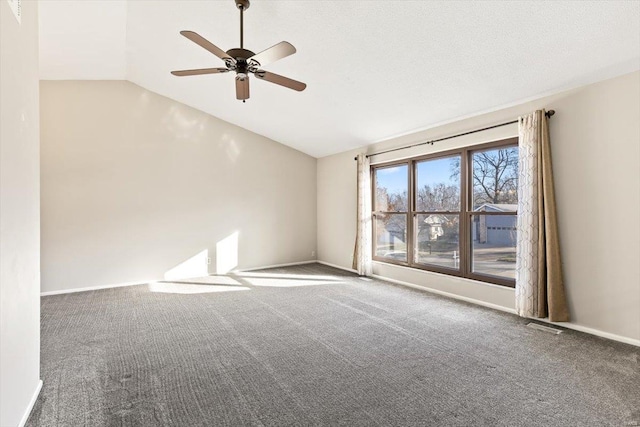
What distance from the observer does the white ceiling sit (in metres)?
2.73

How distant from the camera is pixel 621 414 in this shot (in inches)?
79.3

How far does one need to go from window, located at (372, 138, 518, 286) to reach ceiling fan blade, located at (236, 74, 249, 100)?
306cm

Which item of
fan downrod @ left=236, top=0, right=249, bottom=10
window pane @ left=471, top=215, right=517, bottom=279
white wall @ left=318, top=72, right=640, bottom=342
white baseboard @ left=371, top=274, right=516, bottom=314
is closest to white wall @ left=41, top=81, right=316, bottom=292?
white baseboard @ left=371, top=274, right=516, bottom=314

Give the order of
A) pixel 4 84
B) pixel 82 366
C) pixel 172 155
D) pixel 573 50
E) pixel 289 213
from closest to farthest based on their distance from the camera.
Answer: pixel 4 84
pixel 82 366
pixel 573 50
pixel 172 155
pixel 289 213

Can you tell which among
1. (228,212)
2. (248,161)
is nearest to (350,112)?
(248,161)

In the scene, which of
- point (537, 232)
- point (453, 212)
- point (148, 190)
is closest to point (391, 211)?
point (453, 212)

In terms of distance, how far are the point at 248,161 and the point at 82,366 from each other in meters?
4.71

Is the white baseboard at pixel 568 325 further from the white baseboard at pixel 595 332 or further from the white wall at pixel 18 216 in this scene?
the white wall at pixel 18 216

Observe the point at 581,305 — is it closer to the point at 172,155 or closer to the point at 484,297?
the point at 484,297

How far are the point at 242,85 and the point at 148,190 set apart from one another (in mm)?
3449

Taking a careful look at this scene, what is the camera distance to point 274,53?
2.70 meters

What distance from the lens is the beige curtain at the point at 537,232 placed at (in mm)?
3432

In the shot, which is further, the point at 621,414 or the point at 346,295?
the point at 346,295

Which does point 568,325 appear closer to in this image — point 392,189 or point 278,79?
point 392,189
